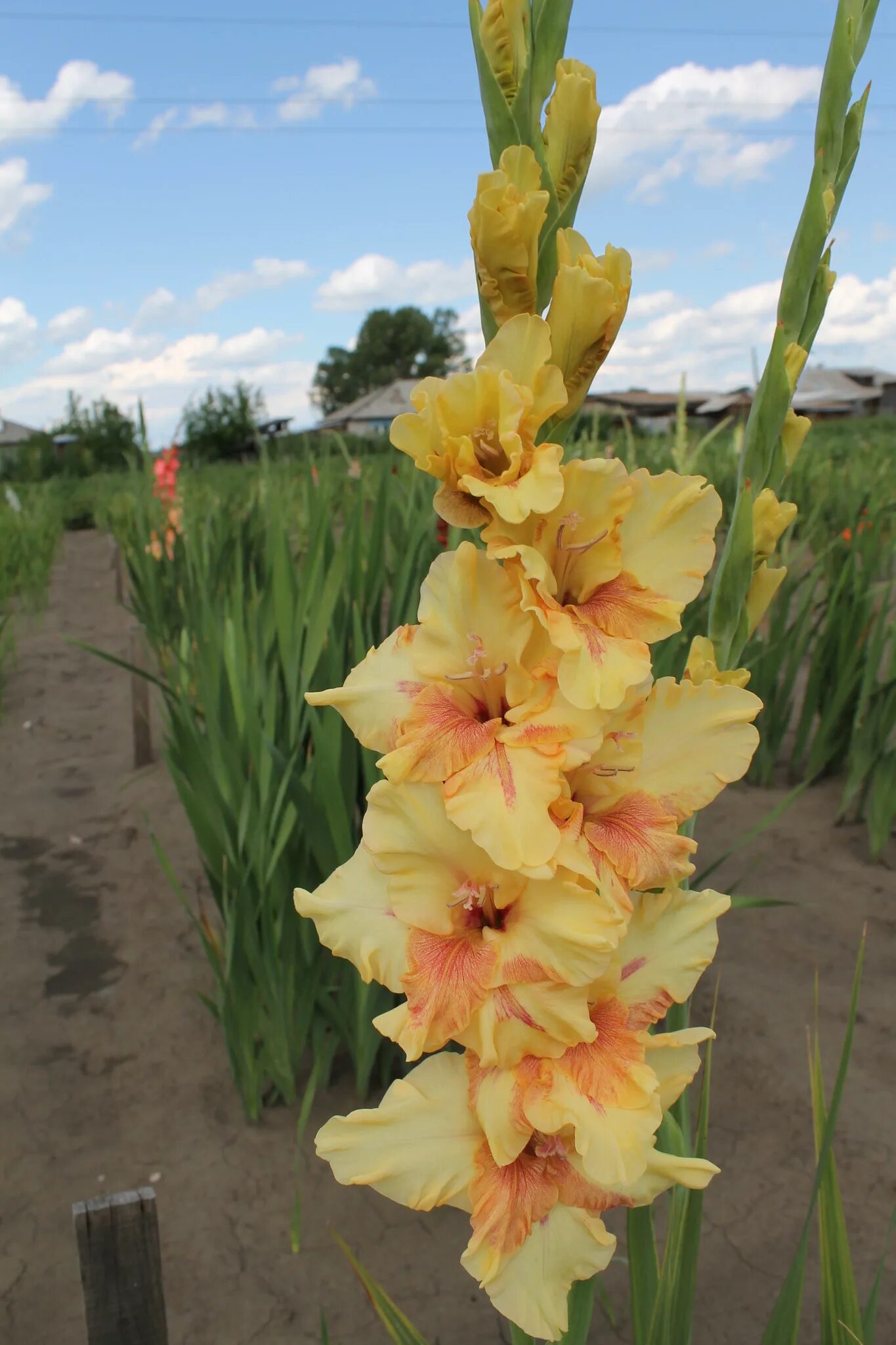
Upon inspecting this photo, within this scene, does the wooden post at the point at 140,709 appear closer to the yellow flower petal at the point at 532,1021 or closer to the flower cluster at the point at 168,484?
the flower cluster at the point at 168,484

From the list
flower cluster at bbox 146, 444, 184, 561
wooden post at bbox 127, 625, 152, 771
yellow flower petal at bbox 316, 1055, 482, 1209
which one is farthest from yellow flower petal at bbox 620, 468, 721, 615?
flower cluster at bbox 146, 444, 184, 561

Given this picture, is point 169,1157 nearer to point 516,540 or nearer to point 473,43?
point 516,540

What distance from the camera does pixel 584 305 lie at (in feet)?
2.23

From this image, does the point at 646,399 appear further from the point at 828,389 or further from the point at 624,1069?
the point at 624,1069

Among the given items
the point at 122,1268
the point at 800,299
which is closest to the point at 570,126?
the point at 800,299

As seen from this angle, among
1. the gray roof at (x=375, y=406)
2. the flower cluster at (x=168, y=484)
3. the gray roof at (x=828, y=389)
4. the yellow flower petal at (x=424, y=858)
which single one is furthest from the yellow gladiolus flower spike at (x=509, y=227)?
the gray roof at (x=375, y=406)

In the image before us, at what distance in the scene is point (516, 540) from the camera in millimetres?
673

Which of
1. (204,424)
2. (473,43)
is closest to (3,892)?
(473,43)

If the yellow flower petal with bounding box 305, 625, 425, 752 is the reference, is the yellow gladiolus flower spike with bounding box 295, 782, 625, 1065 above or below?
below

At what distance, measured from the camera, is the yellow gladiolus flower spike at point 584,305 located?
0.67m

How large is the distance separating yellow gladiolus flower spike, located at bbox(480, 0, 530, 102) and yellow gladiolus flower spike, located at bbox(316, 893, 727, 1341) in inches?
24.0

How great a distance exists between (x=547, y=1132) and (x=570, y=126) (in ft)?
2.32

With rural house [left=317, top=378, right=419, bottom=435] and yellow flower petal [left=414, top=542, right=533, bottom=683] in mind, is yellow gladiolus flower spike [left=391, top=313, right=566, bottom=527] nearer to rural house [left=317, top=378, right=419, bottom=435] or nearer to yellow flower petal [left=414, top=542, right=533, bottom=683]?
yellow flower petal [left=414, top=542, right=533, bottom=683]

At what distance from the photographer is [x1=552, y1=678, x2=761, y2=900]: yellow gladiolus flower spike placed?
2.28 ft
